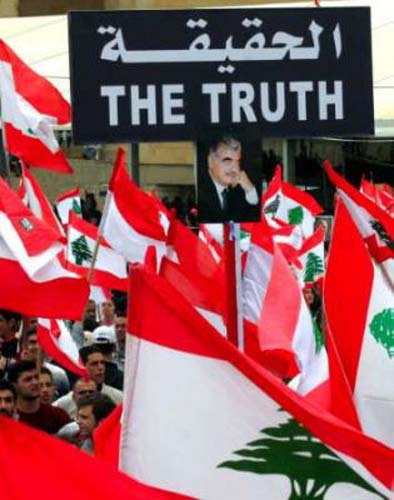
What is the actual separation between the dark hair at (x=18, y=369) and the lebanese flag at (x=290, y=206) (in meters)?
5.64

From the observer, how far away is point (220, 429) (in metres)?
5.34

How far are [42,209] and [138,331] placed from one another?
5826 millimetres

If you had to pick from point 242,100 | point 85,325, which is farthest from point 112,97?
point 85,325

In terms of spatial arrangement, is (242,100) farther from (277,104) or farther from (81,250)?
(81,250)

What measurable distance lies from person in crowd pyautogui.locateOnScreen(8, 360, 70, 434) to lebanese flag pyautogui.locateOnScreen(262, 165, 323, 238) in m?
5.71

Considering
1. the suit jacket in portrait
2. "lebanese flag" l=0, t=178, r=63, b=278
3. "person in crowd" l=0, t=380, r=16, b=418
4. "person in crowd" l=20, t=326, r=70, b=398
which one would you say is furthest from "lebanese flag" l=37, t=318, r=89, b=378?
"lebanese flag" l=0, t=178, r=63, b=278

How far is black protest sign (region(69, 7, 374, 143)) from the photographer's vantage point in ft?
22.7

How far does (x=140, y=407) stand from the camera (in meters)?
5.42

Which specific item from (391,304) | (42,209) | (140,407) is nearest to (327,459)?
(140,407)

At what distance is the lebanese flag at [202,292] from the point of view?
768 centimetres

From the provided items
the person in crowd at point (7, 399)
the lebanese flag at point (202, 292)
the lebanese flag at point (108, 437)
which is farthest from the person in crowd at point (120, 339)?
the lebanese flag at point (108, 437)

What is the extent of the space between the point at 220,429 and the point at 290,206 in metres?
10.2

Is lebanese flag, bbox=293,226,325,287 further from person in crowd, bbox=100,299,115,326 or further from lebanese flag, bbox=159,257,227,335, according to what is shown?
lebanese flag, bbox=159,257,227,335

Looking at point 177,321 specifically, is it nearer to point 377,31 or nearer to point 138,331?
point 138,331
